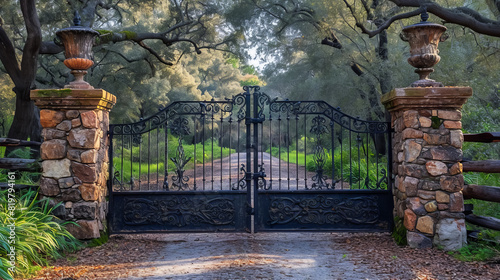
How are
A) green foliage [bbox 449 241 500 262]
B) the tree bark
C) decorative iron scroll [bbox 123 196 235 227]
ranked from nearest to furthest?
green foliage [bbox 449 241 500 262] → decorative iron scroll [bbox 123 196 235 227] → the tree bark

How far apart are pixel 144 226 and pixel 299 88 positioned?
44.1 ft

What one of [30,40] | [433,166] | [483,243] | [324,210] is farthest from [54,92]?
[483,243]

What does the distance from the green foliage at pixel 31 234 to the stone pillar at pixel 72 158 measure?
196 mm

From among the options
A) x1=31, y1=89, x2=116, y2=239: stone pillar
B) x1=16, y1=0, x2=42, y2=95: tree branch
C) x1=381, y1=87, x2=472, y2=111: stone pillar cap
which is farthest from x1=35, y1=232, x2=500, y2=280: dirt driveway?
x1=16, y1=0, x2=42, y2=95: tree branch

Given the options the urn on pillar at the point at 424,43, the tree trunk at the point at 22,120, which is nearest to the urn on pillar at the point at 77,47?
the urn on pillar at the point at 424,43

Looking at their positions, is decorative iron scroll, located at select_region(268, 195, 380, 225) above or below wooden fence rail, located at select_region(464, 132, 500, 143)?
below

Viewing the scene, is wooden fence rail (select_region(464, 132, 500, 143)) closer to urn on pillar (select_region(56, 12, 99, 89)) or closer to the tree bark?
urn on pillar (select_region(56, 12, 99, 89))

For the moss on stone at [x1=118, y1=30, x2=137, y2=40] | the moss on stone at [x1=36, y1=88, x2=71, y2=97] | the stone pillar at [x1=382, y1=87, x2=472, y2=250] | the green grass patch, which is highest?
the moss on stone at [x1=118, y1=30, x2=137, y2=40]

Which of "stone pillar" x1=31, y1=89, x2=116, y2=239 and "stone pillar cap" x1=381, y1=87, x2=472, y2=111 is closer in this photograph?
"stone pillar cap" x1=381, y1=87, x2=472, y2=111

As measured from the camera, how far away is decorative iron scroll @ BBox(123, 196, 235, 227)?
20.1 ft

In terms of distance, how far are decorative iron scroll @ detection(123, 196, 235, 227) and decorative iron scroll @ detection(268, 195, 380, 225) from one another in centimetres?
72

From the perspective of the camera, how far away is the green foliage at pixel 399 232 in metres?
5.64

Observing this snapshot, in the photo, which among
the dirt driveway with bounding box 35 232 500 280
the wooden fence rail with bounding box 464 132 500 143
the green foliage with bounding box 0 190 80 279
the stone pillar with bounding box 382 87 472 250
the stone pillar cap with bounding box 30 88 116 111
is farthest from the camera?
the stone pillar cap with bounding box 30 88 116 111

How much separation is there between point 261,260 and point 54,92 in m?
3.49
